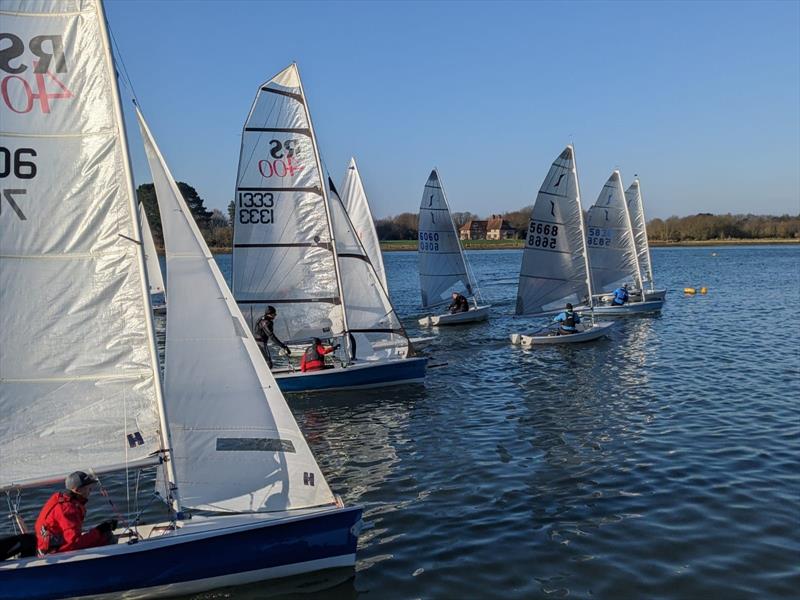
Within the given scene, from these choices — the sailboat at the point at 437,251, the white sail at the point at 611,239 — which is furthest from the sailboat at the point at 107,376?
the white sail at the point at 611,239

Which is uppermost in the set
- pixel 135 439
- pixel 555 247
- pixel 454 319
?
pixel 555 247

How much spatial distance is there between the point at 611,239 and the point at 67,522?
32.6m

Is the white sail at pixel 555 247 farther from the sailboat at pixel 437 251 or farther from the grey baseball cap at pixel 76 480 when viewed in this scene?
the grey baseball cap at pixel 76 480

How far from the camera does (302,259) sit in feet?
61.6

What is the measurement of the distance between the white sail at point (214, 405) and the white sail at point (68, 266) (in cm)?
54

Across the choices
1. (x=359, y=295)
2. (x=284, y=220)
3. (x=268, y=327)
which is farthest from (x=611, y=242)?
(x=268, y=327)

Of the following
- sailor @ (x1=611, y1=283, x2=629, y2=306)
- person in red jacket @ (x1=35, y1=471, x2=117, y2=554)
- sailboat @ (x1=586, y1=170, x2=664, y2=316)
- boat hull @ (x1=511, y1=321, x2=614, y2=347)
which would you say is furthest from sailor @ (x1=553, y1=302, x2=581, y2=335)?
person in red jacket @ (x1=35, y1=471, x2=117, y2=554)

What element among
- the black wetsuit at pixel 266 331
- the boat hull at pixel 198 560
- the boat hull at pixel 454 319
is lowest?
the boat hull at pixel 198 560

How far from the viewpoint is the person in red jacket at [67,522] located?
24.1 ft

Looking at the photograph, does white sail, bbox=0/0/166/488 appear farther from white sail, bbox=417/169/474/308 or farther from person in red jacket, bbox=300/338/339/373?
white sail, bbox=417/169/474/308

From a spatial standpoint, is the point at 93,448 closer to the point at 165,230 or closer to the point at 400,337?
the point at 165,230

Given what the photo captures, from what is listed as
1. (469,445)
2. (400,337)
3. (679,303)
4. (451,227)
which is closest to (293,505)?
(469,445)

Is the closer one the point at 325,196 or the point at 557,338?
the point at 325,196

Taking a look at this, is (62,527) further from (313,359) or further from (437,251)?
(437,251)
